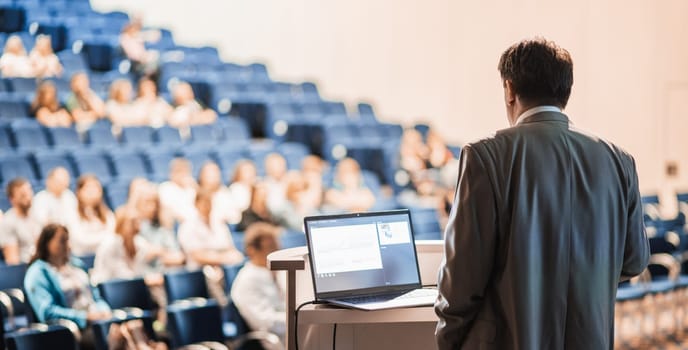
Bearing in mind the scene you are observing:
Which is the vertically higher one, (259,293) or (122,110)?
(122,110)

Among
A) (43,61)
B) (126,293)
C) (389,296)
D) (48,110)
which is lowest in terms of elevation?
(126,293)

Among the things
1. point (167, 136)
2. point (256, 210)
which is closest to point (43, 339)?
point (256, 210)

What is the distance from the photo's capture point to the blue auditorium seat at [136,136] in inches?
270

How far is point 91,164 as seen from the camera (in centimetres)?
617

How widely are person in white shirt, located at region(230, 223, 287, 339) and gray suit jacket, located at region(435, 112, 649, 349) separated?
A: 2045mm

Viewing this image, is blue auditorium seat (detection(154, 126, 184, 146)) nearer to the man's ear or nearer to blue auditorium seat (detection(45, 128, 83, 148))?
blue auditorium seat (detection(45, 128, 83, 148))

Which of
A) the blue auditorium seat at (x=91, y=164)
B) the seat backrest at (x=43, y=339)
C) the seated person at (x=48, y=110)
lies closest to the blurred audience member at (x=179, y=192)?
the blue auditorium seat at (x=91, y=164)

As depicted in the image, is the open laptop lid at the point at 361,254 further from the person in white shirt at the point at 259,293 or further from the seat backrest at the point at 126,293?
the seat backrest at the point at 126,293

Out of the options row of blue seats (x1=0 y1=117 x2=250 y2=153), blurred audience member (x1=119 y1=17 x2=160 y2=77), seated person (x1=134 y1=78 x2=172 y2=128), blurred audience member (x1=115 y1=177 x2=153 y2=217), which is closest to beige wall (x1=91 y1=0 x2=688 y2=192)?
blurred audience member (x1=119 y1=17 x2=160 y2=77)

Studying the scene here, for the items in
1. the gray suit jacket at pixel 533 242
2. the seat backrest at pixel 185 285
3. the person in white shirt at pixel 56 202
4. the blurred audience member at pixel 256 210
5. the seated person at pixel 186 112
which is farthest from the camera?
the seated person at pixel 186 112

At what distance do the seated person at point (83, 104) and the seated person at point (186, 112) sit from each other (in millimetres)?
605

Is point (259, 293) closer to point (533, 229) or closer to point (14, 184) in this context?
point (14, 184)

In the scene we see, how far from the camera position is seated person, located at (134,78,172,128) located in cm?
723

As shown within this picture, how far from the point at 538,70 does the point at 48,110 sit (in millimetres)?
5359
